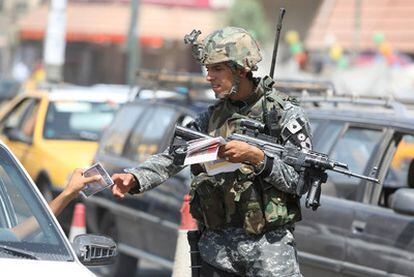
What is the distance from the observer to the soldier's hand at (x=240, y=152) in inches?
168

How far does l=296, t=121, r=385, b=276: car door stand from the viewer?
22.3 ft

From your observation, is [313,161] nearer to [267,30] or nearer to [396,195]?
[396,195]

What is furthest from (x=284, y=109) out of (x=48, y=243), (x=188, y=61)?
(x=188, y=61)

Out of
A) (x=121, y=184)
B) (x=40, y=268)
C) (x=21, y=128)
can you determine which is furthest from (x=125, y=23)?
(x=40, y=268)

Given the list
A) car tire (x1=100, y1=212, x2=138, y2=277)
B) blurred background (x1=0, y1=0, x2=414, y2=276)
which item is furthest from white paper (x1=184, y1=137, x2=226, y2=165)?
car tire (x1=100, y1=212, x2=138, y2=277)

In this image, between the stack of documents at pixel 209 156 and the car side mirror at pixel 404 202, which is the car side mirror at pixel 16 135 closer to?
the car side mirror at pixel 404 202

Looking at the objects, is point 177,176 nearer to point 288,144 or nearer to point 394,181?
point 394,181

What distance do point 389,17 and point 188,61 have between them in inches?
392

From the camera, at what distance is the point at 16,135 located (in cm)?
1227

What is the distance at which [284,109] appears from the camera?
15.5 ft

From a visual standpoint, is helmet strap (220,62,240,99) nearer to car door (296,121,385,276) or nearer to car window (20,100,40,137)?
car door (296,121,385,276)

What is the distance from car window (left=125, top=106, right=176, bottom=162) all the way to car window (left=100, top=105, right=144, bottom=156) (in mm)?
152

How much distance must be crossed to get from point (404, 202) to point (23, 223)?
100 inches

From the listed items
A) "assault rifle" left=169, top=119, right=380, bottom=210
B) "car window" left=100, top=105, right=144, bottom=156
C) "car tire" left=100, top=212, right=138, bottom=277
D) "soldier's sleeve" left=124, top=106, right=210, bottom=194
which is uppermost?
"assault rifle" left=169, top=119, right=380, bottom=210
